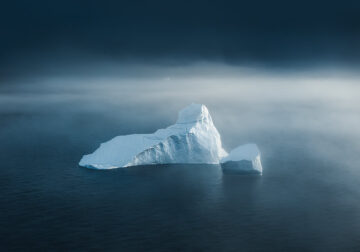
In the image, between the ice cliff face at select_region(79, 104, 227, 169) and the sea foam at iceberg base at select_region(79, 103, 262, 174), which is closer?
the sea foam at iceberg base at select_region(79, 103, 262, 174)

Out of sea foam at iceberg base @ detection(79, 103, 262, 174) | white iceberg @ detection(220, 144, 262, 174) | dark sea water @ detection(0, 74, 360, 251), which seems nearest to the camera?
dark sea water @ detection(0, 74, 360, 251)

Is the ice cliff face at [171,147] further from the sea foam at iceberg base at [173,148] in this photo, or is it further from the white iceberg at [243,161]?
the white iceberg at [243,161]

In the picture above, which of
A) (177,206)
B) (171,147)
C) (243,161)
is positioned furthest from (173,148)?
(177,206)

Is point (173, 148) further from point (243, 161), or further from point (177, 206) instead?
point (177, 206)

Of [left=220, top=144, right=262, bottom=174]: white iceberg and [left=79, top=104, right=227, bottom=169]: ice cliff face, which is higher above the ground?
[left=79, top=104, right=227, bottom=169]: ice cliff face

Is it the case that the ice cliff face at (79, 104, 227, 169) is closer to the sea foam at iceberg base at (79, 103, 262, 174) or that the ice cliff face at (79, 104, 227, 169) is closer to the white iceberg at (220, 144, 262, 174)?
the sea foam at iceberg base at (79, 103, 262, 174)

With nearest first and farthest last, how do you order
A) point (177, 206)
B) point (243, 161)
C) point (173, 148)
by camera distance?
point (177, 206) < point (243, 161) < point (173, 148)

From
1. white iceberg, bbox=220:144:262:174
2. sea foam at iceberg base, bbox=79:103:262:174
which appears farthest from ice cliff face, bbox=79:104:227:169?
white iceberg, bbox=220:144:262:174
